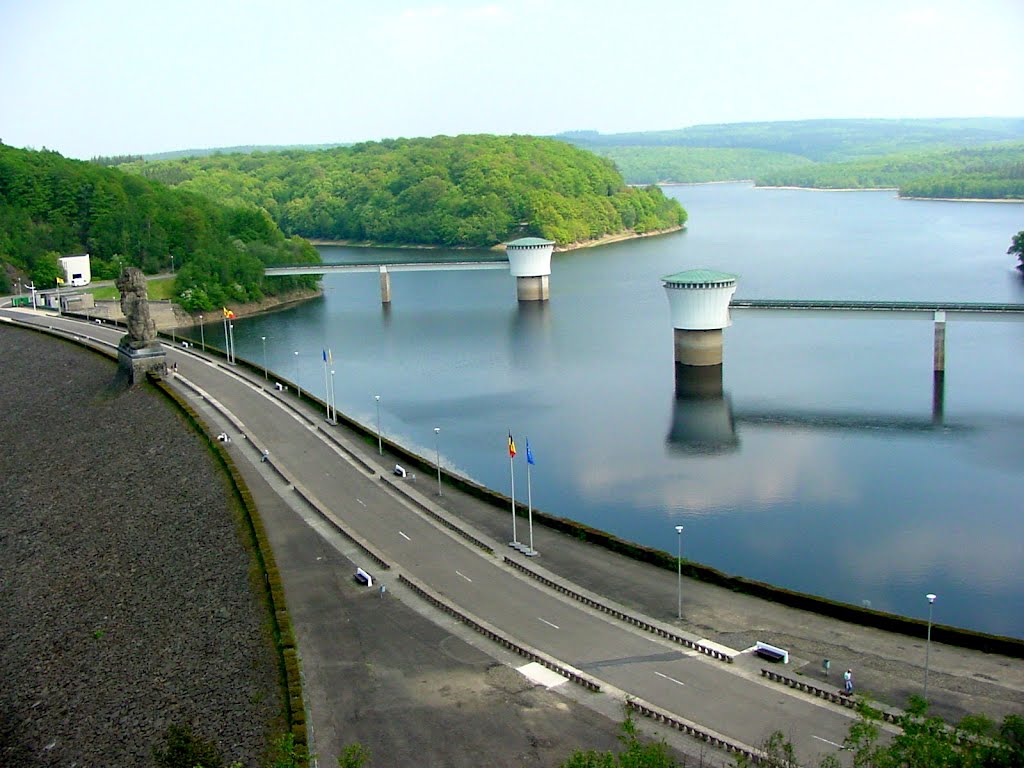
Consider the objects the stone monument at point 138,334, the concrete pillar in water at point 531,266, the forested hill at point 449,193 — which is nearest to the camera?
the stone monument at point 138,334

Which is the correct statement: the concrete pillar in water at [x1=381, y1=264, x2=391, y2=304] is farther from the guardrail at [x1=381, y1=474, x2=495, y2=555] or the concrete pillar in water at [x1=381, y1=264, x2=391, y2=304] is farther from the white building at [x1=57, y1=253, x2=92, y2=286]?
the guardrail at [x1=381, y1=474, x2=495, y2=555]

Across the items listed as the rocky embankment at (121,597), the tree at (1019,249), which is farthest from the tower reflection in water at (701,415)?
the tree at (1019,249)

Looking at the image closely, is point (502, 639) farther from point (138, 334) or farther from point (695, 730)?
point (138, 334)

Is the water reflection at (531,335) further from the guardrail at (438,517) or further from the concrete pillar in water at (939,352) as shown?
the guardrail at (438,517)

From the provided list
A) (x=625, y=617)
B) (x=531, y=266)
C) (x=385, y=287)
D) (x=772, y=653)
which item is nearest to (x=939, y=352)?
(x=625, y=617)

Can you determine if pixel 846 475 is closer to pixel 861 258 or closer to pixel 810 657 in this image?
pixel 810 657
